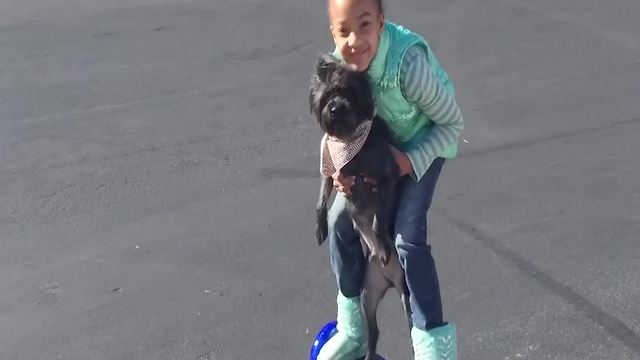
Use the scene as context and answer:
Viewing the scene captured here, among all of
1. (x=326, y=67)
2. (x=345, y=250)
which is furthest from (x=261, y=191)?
(x=326, y=67)

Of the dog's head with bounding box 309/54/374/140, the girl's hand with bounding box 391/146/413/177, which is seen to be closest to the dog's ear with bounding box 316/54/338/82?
the dog's head with bounding box 309/54/374/140

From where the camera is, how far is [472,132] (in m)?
6.14

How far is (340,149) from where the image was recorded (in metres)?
2.89

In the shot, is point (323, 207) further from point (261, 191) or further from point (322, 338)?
point (261, 191)

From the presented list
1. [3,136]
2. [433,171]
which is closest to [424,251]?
[433,171]

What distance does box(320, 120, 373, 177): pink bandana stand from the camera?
283 cm

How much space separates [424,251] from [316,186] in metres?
2.44

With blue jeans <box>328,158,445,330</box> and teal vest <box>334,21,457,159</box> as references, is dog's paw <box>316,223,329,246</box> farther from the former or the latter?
teal vest <box>334,21,457,159</box>

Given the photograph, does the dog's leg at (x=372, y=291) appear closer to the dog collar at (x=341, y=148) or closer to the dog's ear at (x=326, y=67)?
the dog collar at (x=341, y=148)

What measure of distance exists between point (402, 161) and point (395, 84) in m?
0.26

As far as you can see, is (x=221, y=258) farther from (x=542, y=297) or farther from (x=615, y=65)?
(x=615, y=65)

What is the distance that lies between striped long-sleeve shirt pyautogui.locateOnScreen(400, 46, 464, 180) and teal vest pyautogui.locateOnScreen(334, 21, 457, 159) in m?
0.02

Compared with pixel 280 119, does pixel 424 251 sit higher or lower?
higher

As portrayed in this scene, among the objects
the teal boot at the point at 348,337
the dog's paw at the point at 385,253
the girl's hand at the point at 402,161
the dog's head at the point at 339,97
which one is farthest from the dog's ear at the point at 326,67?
the teal boot at the point at 348,337
